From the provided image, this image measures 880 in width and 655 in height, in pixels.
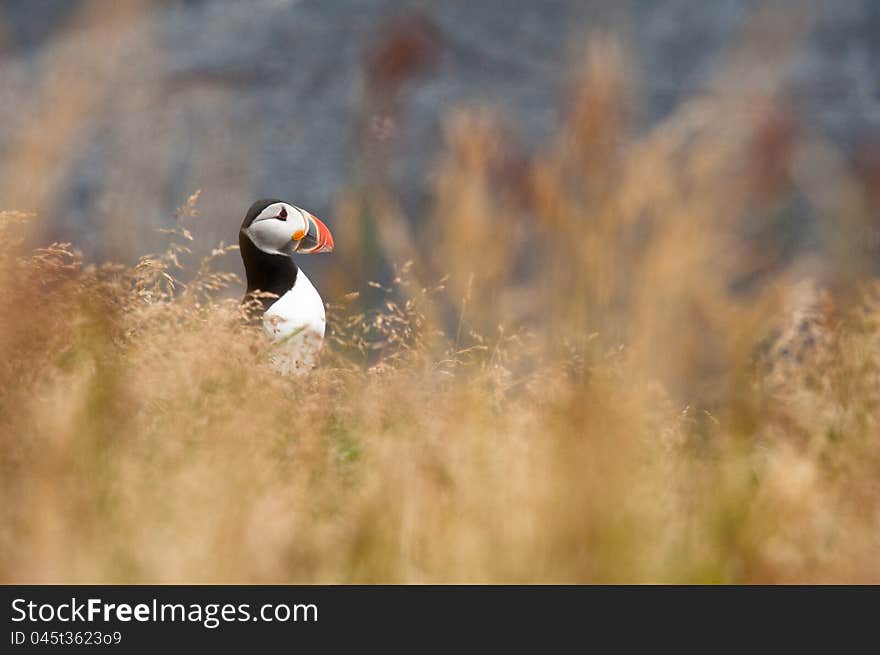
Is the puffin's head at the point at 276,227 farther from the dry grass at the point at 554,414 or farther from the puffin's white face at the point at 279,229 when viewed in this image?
the dry grass at the point at 554,414

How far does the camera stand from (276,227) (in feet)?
12.7

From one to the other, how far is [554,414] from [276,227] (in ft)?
8.68

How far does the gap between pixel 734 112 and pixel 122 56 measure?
76cm

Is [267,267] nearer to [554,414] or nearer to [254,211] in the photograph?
[254,211]

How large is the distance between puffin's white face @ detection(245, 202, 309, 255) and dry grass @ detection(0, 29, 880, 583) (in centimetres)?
212

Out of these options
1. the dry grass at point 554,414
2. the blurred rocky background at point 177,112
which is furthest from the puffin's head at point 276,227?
the dry grass at point 554,414

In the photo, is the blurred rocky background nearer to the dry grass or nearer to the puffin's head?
the dry grass

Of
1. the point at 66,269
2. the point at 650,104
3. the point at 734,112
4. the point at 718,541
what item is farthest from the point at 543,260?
the point at 650,104

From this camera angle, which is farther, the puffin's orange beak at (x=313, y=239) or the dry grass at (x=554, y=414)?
the puffin's orange beak at (x=313, y=239)

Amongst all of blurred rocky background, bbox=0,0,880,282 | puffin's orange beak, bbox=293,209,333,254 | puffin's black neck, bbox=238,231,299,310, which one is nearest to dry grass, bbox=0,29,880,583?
blurred rocky background, bbox=0,0,880,282

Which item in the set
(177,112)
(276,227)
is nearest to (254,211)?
(276,227)

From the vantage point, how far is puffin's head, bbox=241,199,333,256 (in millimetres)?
3861

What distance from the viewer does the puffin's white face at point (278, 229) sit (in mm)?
3859
